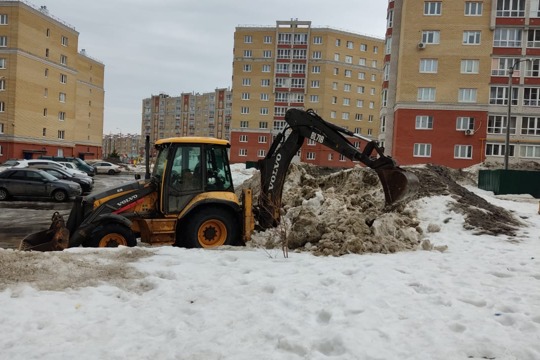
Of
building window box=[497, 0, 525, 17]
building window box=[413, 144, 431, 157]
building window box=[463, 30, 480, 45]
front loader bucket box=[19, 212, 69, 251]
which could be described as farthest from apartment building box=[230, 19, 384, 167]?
front loader bucket box=[19, 212, 69, 251]

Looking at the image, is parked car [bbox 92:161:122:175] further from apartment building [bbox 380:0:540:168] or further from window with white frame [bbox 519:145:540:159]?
window with white frame [bbox 519:145:540:159]

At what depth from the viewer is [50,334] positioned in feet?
13.2

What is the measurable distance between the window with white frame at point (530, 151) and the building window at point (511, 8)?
13.1m

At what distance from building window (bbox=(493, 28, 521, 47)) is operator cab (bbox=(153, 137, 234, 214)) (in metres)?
42.7

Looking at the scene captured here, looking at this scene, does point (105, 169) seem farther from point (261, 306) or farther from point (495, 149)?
point (261, 306)

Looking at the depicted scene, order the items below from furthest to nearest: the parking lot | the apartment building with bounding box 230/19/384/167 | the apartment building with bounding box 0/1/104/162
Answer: the apartment building with bounding box 230/19/384/167, the apartment building with bounding box 0/1/104/162, the parking lot

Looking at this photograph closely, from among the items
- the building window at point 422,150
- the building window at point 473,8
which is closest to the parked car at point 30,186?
the building window at point 422,150

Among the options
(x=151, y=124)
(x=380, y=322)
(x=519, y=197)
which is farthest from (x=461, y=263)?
(x=151, y=124)

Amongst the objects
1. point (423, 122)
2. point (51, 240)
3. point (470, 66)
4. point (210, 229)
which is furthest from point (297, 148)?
point (470, 66)

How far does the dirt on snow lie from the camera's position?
829cm

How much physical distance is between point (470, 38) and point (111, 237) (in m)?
43.5

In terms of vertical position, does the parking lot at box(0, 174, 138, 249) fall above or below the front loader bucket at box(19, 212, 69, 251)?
below

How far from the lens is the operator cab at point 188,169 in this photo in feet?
27.5

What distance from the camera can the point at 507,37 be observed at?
41531 mm
